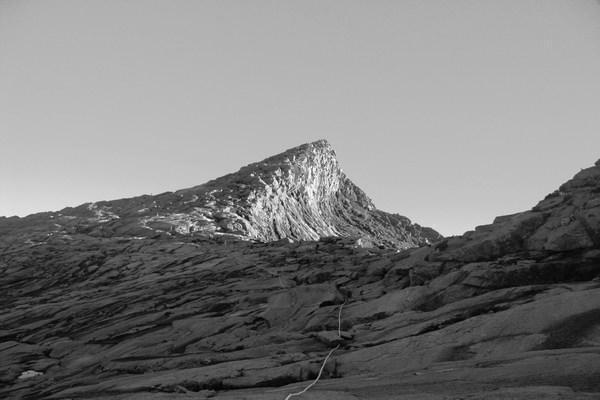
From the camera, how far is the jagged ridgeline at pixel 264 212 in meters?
45.1

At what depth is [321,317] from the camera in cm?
1775

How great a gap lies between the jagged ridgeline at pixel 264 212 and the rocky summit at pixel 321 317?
835cm

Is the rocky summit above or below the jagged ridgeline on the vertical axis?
below

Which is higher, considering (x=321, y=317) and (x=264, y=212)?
(x=264, y=212)

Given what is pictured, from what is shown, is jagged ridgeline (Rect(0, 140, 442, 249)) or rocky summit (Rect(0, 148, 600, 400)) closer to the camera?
rocky summit (Rect(0, 148, 600, 400))

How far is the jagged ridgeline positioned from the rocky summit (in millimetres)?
8354

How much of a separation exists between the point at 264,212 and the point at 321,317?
3333 centimetres

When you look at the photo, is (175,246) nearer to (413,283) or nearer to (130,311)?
(130,311)

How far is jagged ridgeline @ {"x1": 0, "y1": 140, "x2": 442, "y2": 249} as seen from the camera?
45062 millimetres

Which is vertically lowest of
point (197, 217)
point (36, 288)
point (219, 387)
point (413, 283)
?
point (219, 387)

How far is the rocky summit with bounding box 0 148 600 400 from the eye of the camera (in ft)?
35.9

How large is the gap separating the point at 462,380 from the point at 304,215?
47.5 metres

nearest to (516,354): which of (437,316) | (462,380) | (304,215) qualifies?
(462,380)

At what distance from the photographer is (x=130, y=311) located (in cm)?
2317
